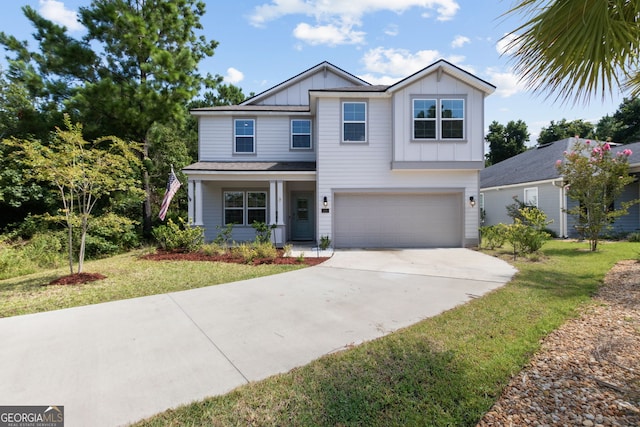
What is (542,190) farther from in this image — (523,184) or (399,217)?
(399,217)

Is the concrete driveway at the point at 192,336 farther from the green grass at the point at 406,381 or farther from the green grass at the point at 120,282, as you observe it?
the green grass at the point at 120,282

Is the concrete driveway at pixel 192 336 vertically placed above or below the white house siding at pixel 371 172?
below

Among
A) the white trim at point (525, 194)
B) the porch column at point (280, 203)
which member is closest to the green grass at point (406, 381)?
the porch column at point (280, 203)

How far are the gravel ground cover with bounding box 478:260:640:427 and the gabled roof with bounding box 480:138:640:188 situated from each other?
1324 cm

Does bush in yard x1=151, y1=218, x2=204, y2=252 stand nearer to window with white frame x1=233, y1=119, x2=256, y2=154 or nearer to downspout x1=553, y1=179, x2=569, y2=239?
window with white frame x1=233, y1=119, x2=256, y2=154

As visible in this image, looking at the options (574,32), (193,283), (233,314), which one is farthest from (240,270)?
(574,32)

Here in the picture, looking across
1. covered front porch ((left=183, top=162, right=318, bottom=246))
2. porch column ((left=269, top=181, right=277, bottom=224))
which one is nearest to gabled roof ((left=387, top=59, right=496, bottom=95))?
covered front porch ((left=183, top=162, right=318, bottom=246))

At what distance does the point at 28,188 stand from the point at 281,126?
9.97 m

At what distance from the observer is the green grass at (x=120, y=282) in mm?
5305

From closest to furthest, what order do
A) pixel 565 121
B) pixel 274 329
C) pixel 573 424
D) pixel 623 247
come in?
pixel 573 424 < pixel 274 329 < pixel 623 247 < pixel 565 121

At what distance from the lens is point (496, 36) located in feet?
8.45

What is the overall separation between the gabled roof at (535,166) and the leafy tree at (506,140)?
13.3 metres

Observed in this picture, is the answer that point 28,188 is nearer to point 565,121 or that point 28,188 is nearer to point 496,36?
point 496,36

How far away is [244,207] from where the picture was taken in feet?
45.4
